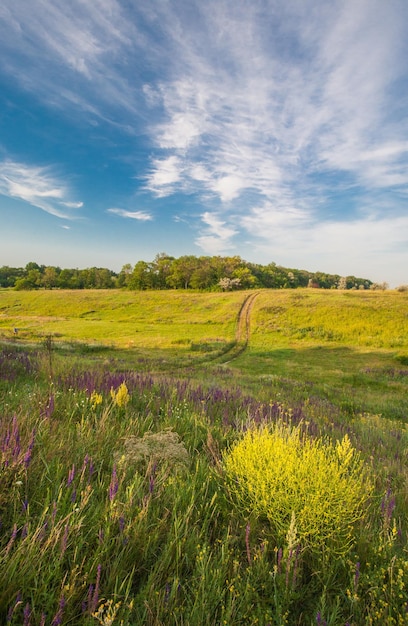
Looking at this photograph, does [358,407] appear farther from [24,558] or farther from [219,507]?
[24,558]

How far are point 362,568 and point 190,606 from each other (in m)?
1.17

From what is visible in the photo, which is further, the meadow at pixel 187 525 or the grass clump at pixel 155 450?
the grass clump at pixel 155 450

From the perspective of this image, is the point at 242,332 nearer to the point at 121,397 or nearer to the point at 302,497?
the point at 121,397

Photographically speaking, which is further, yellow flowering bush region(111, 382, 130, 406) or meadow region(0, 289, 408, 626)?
yellow flowering bush region(111, 382, 130, 406)

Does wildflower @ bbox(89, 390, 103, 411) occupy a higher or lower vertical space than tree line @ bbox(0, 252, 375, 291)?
lower

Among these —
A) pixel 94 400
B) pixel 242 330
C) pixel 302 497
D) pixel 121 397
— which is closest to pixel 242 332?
pixel 242 330

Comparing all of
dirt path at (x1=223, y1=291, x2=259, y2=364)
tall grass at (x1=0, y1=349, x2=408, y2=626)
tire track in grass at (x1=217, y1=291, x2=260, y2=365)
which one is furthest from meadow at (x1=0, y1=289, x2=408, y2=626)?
dirt path at (x1=223, y1=291, x2=259, y2=364)

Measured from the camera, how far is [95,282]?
413ft

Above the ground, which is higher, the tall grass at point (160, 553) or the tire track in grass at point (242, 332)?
the tall grass at point (160, 553)

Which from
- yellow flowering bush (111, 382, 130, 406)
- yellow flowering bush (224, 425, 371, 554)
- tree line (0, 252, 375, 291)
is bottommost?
yellow flowering bush (111, 382, 130, 406)

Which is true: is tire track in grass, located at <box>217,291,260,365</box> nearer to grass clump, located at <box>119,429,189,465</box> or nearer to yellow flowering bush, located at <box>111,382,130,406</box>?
yellow flowering bush, located at <box>111,382,130,406</box>

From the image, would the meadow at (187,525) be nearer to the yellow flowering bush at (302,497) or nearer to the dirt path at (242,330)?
the yellow flowering bush at (302,497)

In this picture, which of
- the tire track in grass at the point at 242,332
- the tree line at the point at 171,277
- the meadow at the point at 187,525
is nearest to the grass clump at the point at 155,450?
the meadow at the point at 187,525

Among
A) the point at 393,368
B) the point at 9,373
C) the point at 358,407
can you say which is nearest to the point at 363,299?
the point at 393,368
